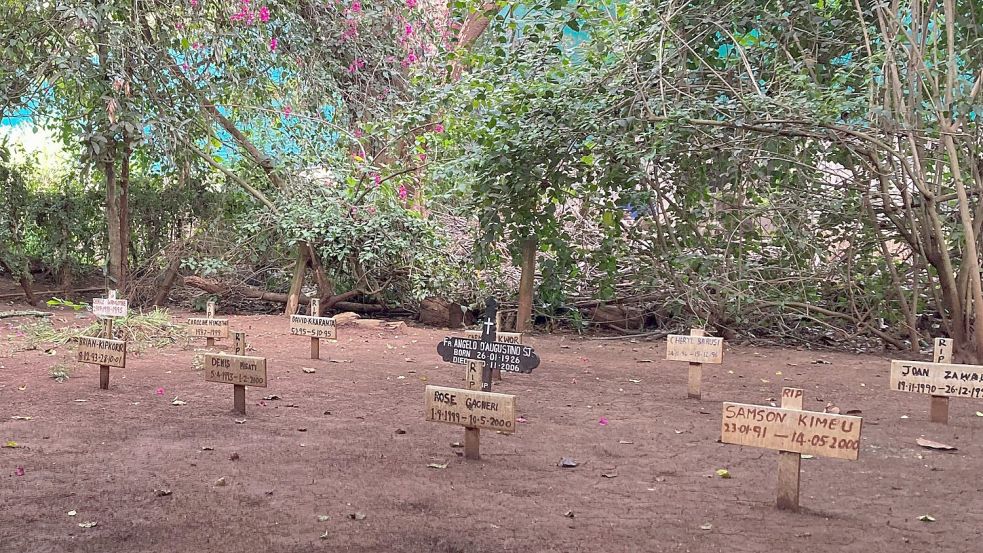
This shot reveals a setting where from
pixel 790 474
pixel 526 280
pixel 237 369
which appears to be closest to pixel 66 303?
pixel 526 280

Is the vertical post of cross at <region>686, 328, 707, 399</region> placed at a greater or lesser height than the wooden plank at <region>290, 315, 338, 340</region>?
lesser

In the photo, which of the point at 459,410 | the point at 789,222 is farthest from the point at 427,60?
the point at 459,410

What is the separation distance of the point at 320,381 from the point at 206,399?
1116mm

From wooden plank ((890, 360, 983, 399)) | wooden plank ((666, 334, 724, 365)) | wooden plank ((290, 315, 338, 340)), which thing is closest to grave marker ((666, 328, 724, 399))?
wooden plank ((666, 334, 724, 365))

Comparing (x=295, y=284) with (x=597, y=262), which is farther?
(x=295, y=284)

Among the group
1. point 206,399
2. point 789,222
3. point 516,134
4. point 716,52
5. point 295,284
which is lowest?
point 206,399

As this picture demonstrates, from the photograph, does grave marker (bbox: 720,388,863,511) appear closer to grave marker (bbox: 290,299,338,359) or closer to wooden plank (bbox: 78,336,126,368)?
wooden plank (bbox: 78,336,126,368)

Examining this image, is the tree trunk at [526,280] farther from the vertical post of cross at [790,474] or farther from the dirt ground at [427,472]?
the vertical post of cross at [790,474]

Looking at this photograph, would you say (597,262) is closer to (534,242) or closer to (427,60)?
(534,242)

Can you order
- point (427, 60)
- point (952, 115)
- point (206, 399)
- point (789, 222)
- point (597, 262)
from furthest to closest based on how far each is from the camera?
point (427, 60) < point (597, 262) < point (789, 222) < point (952, 115) < point (206, 399)

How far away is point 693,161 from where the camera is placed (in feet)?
28.8

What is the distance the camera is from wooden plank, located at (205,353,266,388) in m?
5.23

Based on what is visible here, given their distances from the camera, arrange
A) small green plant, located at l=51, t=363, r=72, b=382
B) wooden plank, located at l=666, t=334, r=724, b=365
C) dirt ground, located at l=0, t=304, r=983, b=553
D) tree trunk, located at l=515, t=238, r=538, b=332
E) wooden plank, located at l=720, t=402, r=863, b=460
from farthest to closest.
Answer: tree trunk, located at l=515, t=238, r=538, b=332 < wooden plank, located at l=666, t=334, r=724, b=365 < small green plant, located at l=51, t=363, r=72, b=382 < wooden plank, located at l=720, t=402, r=863, b=460 < dirt ground, located at l=0, t=304, r=983, b=553

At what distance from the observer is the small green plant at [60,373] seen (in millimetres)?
6340
